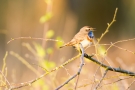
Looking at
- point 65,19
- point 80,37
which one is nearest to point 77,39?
point 80,37

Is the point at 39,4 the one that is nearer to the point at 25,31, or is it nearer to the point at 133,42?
the point at 25,31

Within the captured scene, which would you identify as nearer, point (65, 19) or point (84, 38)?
point (84, 38)

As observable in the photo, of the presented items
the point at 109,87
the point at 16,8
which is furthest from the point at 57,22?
the point at 109,87

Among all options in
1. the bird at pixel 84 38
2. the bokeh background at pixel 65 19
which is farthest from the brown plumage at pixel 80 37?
the bokeh background at pixel 65 19

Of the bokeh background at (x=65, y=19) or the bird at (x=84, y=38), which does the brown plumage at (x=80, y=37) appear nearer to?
the bird at (x=84, y=38)

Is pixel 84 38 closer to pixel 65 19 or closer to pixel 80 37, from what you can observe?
pixel 80 37

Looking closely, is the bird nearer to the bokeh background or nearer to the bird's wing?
the bird's wing

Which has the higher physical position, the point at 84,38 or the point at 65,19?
the point at 84,38

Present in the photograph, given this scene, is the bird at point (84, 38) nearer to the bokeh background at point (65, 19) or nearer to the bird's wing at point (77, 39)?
the bird's wing at point (77, 39)

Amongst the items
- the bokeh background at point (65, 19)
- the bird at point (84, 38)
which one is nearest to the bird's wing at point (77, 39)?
the bird at point (84, 38)

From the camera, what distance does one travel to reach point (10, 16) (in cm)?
1024

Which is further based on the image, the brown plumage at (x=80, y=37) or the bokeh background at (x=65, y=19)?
the bokeh background at (x=65, y=19)

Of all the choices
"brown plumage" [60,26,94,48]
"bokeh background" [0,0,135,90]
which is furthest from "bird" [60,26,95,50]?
"bokeh background" [0,0,135,90]

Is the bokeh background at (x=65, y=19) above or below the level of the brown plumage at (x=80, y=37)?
below
